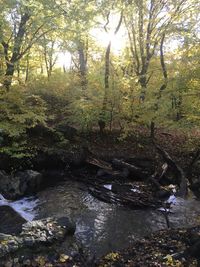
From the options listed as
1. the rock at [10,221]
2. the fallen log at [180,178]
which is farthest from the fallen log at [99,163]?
the rock at [10,221]

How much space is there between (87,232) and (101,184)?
4.17m

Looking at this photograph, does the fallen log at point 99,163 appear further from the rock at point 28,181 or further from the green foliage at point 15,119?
the rock at point 28,181

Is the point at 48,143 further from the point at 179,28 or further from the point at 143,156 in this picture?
the point at 179,28

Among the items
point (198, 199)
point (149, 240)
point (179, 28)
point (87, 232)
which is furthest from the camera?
point (179, 28)

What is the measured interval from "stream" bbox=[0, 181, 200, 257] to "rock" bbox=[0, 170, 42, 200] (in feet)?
1.02

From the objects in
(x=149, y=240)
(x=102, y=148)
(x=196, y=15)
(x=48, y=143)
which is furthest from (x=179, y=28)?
(x=149, y=240)

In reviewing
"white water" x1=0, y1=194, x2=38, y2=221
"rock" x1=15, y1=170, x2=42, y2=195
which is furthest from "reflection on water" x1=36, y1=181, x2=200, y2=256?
"rock" x1=15, y1=170, x2=42, y2=195

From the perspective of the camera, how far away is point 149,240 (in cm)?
780

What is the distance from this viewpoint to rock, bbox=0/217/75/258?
20.8ft

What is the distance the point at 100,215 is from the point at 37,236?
10.4ft

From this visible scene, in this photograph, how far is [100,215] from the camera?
31.8ft

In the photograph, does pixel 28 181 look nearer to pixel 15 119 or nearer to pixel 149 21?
pixel 15 119

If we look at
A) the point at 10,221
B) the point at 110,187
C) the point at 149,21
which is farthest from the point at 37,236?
the point at 149,21

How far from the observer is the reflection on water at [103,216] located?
811cm
